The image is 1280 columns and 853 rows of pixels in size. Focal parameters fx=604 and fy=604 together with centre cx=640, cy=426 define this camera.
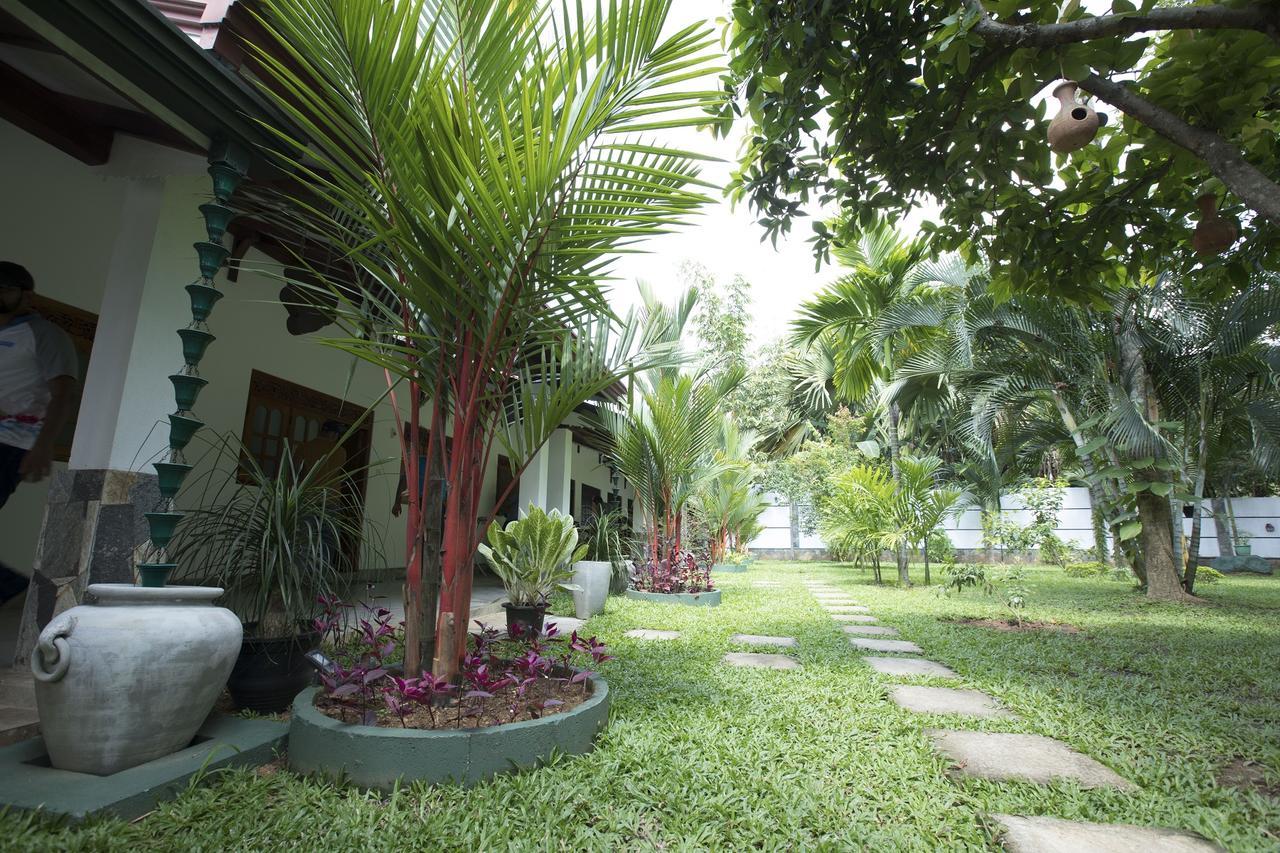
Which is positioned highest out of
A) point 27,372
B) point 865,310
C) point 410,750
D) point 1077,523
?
point 865,310

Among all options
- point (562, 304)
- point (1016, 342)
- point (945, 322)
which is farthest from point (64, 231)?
point (1016, 342)

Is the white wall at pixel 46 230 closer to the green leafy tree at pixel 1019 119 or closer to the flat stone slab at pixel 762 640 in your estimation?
the green leafy tree at pixel 1019 119

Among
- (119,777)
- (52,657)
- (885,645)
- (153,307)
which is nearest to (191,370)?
(153,307)

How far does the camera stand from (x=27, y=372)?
2.56 metres

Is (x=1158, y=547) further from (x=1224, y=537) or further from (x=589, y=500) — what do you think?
(x=1224, y=537)

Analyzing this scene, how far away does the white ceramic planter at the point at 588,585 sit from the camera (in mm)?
4801

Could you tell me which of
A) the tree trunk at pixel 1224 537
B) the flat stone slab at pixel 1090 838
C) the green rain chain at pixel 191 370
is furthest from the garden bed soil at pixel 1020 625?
the tree trunk at pixel 1224 537

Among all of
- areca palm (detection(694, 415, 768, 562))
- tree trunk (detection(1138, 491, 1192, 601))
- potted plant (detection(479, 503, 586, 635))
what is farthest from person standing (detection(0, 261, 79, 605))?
tree trunk (detection(1138, 491, 1192, 601))

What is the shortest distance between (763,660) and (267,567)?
253 centimetres

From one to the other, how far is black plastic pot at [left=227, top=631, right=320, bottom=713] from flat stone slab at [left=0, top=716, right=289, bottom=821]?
14.5 inches

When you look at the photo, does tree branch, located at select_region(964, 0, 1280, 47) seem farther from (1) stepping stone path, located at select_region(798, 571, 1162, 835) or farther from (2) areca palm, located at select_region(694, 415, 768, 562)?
(2) areca palm, located at select_region(694, 415, 768, 562)

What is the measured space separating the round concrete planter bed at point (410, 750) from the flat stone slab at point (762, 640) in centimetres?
237

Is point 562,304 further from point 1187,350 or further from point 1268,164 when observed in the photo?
point 1187,350

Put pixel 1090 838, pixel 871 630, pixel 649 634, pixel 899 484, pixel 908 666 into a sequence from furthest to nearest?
pixel 899 484 < pixel 871 630 < pixel 649 634 < pixel 908 666 < pixel 1090 838
